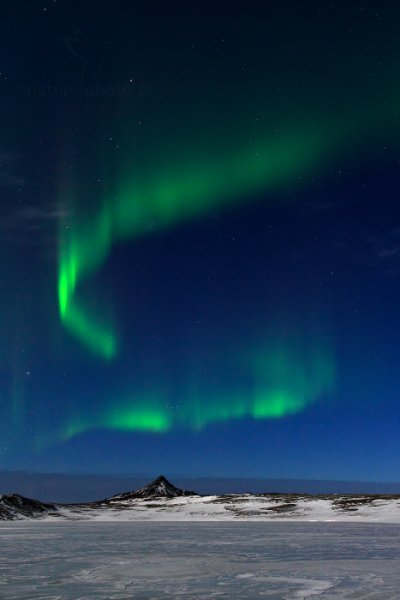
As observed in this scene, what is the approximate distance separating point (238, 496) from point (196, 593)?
125 m

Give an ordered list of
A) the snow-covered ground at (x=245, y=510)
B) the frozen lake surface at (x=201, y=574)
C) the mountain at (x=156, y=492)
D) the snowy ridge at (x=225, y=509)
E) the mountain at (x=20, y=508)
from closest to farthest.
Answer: the frozen lake surface at (x=201, y=574) < the snow-covered ground at (x=245, y=510) < the snowy ridge at (x=225, y=509) < the mountain at (x=20, y=508) < the mountain at (x=156, y=492)

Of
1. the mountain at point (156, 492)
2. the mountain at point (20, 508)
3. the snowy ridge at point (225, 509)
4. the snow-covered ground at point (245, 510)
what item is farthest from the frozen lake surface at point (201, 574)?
the mountain at point (156, 492)

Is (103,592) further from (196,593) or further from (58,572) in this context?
(58,572)

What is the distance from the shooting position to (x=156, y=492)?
498 ft

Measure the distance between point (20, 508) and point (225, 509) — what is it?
3594 cm

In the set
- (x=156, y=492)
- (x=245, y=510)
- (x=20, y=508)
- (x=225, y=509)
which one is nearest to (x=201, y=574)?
(x=245, y=510)

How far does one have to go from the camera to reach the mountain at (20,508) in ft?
326

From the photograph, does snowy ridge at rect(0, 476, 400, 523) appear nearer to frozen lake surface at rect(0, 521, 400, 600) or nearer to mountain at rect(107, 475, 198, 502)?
mountain at rect(107, 475, 198, 502)

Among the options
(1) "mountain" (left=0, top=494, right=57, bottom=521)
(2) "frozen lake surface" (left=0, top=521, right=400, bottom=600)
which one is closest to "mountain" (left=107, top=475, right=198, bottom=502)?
(1) "mountain" (left=0, top=494, right=57, bottom=521)

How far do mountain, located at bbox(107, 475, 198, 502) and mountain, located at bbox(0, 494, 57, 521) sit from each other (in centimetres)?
3609

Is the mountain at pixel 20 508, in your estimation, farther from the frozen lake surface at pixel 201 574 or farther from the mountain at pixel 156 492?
the frozen lake surface at pixel 201 574

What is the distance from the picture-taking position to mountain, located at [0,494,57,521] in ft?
326

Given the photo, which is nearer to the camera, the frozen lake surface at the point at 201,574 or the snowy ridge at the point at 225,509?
the frozen lake surface at the point at 201,574

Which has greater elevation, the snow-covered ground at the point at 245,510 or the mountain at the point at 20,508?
the mountain at the point at 20,508
